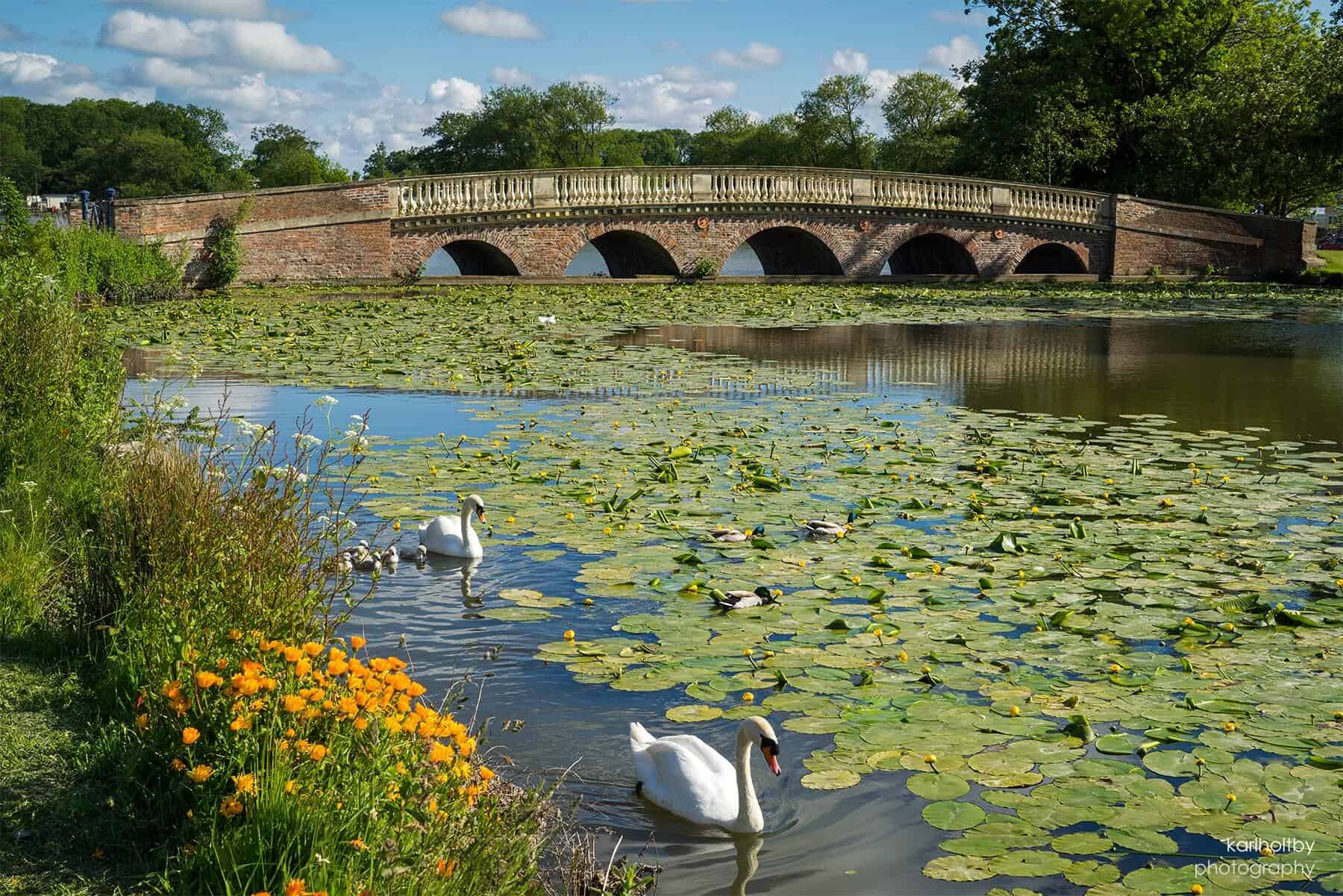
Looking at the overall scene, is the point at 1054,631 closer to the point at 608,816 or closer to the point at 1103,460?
the point at 608,816

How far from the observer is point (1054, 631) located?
620 centimetres

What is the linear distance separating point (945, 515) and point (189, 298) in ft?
64.6

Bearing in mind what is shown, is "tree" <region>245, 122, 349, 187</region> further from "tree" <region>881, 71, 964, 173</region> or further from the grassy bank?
the grassy bank

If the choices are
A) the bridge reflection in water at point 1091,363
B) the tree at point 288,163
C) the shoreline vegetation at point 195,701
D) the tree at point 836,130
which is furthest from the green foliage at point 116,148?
the shoreline vegetation at point 195,701

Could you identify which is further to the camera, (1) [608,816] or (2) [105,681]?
(2) [105,681]

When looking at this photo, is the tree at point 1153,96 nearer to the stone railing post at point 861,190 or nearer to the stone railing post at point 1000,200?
the stone railing post at point 1000,200

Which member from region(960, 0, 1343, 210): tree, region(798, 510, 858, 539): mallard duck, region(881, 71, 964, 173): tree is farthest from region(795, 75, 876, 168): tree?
region(798, 510, 858, 539): mallard duck

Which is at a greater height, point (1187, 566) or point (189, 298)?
point (189, 298)

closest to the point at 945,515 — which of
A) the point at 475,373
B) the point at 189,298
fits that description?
the point at 475,373

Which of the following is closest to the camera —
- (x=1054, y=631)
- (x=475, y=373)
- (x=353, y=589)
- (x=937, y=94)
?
(x=1054, y=631)

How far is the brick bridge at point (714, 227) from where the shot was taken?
27750mm

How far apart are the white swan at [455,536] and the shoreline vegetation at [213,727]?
0.76 meters

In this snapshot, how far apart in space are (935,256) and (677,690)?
35093 mm

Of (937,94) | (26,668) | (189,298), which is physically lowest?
(26,668)
